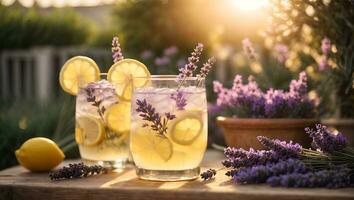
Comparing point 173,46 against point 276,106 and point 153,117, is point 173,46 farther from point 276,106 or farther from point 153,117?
point 153,117

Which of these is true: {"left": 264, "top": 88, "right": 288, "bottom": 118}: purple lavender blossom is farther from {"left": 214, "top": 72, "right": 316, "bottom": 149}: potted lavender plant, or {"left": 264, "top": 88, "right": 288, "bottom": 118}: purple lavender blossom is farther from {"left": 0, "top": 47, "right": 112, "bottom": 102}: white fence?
{"left": 0, "top": 47, "right": 112, "bottom": 102}: white fence

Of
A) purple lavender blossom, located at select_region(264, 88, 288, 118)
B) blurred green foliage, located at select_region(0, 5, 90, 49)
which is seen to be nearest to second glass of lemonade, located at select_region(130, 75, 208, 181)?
purple lavender blossom, located at select_region(264, 88, 288, 118)

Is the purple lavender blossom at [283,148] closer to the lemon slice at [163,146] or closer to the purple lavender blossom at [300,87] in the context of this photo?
the lemon slice at [163,146]

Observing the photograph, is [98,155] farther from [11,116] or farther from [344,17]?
[11,116]

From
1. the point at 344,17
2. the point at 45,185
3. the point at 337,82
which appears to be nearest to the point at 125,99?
the point at 45,185

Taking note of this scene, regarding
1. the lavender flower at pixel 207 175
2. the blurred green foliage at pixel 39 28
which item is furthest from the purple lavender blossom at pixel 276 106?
the blurred green foliage at pixel 39 28
